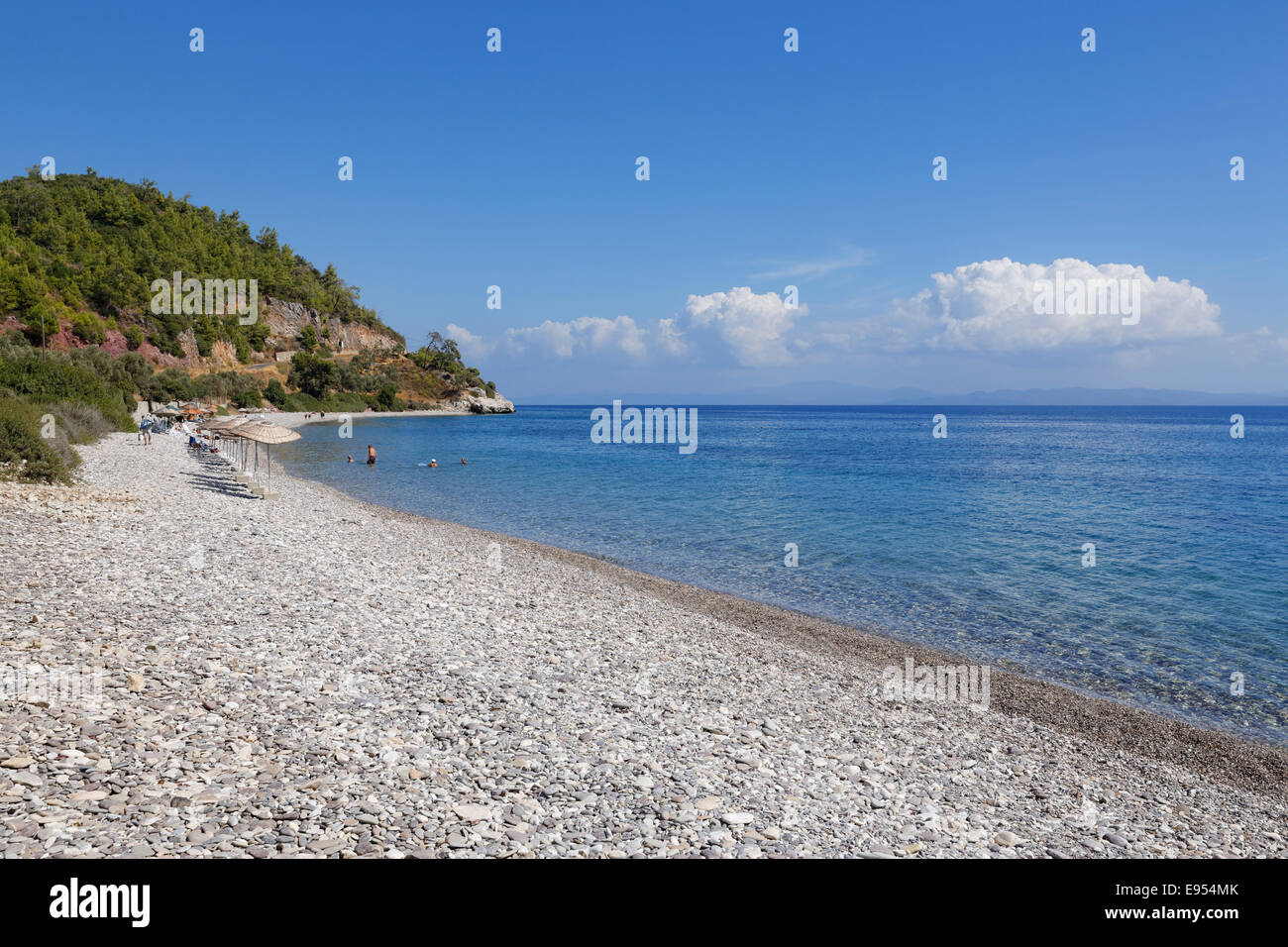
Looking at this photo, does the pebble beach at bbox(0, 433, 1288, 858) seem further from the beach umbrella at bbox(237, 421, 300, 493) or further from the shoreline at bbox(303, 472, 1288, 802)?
the beach umbrella at bbox(237, 421, 300, 493)

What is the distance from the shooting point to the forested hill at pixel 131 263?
314 feet

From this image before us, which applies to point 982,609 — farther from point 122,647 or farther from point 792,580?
point 122,647

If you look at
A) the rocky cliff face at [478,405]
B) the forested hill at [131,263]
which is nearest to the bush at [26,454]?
the forested hill at [131,263]

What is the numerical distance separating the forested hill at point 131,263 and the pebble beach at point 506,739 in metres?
99.0

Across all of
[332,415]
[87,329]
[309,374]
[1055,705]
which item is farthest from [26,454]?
[309,374]

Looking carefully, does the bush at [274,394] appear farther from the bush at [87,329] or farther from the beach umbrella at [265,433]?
the beach umbrella at [265,433]

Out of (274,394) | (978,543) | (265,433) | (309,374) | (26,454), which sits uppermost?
(309,374)

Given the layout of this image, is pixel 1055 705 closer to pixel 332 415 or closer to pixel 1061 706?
pixel 1061 706

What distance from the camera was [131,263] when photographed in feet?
388

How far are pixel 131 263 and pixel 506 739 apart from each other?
142m

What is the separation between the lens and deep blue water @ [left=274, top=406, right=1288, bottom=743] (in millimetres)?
14172

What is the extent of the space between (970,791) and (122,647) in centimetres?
968

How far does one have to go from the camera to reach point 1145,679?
42.3ft
